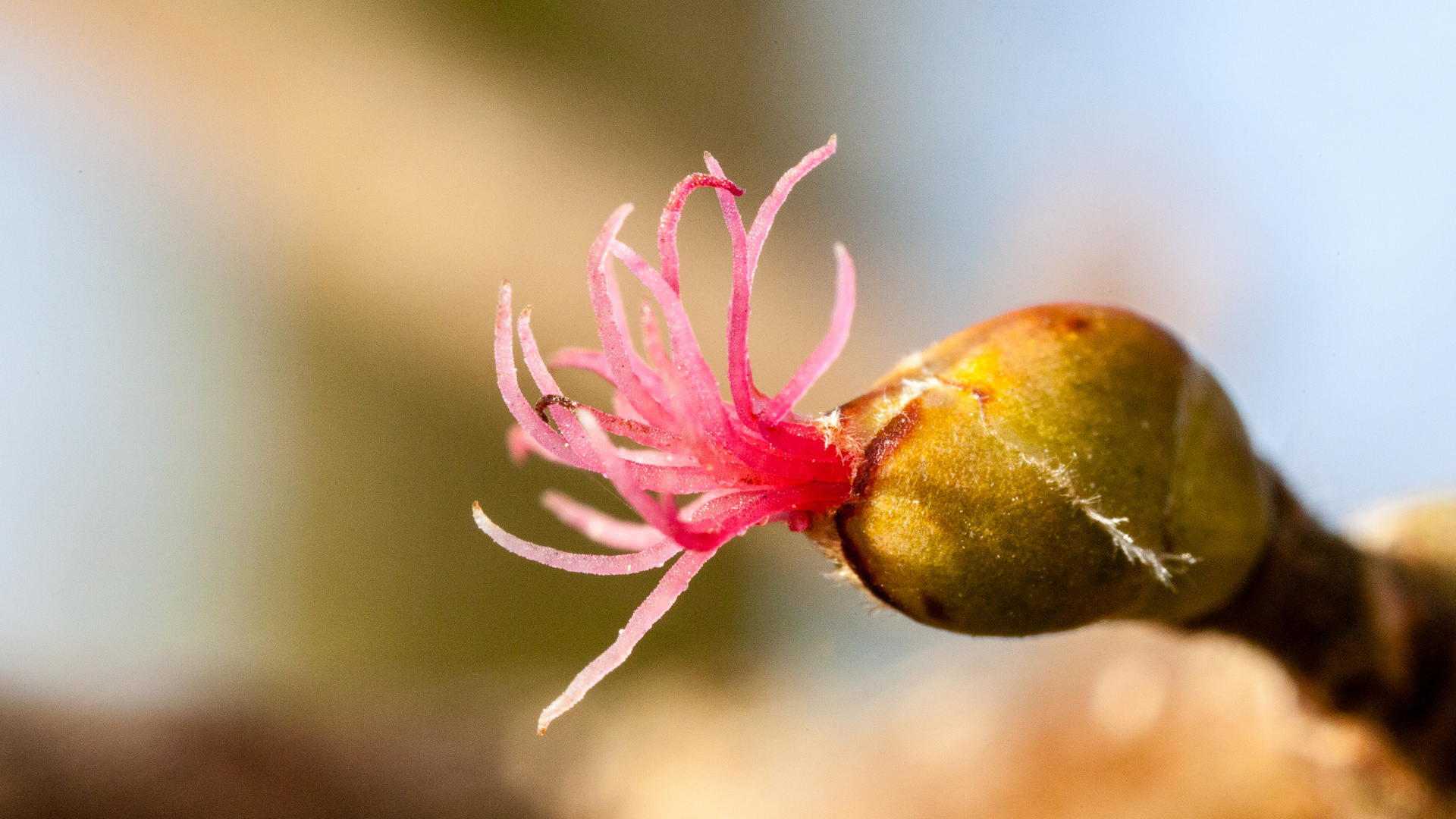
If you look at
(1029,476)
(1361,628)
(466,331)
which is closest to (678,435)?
(1029,476)

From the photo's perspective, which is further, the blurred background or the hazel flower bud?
the blurred background

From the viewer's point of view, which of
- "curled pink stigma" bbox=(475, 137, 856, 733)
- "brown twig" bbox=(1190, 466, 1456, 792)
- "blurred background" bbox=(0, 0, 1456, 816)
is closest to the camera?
"curled pink stigma" bbox=(475, 137, 856, 733)

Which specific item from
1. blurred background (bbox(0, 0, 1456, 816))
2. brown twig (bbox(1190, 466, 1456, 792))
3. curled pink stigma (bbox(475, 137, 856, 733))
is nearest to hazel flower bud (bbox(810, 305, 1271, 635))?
curled pink stigma (bbox(475, 137, 856, 733))

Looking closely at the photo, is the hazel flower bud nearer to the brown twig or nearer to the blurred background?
the brown twig

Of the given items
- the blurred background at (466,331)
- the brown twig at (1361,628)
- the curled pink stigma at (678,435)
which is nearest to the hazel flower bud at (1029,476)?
the curled pink stigma at (678,435)

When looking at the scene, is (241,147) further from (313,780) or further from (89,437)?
(313,780)

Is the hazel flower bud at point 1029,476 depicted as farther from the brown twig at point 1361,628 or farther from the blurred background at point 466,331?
the blurred background at point 466,331

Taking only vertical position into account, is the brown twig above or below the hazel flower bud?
below

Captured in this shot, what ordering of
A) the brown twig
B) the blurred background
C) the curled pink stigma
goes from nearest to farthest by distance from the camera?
the curled pink stigma < the brown twig < the blurred background
